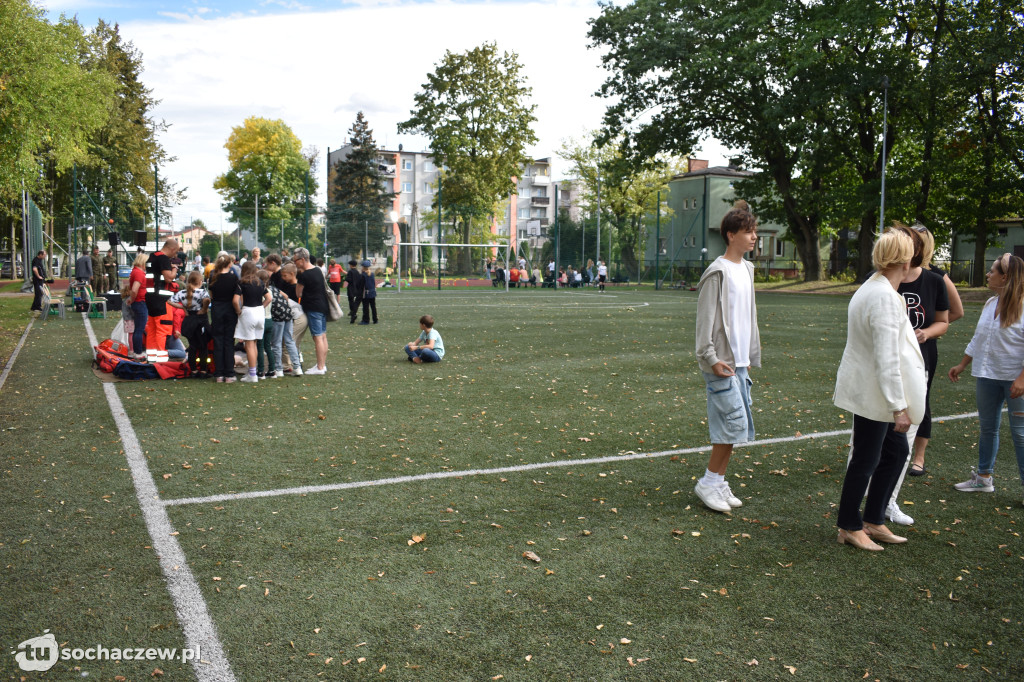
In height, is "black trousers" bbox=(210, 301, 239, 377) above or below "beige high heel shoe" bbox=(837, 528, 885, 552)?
above

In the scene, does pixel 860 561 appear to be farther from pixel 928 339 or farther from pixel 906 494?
pixel 928 339

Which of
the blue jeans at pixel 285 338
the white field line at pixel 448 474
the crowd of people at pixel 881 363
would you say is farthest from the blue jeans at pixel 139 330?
the crowd of people at pixel 881 363

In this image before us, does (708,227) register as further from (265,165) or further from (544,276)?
(265,165)

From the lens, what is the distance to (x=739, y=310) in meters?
5.48

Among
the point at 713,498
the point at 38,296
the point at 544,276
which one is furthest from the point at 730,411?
the point at 544,276

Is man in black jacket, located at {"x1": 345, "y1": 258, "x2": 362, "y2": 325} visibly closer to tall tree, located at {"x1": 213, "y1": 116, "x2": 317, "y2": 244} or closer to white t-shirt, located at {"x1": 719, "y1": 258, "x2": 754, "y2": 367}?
white t-shirt, located at {"x1": 719, "y1": 258, "x2": 754, "y2": 367}

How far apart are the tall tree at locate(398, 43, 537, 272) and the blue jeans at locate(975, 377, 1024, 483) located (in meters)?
52.8

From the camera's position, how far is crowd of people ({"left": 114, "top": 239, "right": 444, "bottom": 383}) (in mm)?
11469

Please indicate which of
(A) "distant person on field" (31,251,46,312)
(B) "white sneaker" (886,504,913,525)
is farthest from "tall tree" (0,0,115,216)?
(B) "white sneaker" (886,504,913,525)

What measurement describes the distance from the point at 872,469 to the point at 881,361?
28.1 inches

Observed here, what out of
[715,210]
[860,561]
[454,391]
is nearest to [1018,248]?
[715,210]

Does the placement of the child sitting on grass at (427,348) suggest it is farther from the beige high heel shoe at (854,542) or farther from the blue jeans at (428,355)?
the beige high heel shoe at (854,542)

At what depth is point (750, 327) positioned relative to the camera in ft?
18.2

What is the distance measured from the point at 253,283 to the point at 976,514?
935 centimetres
